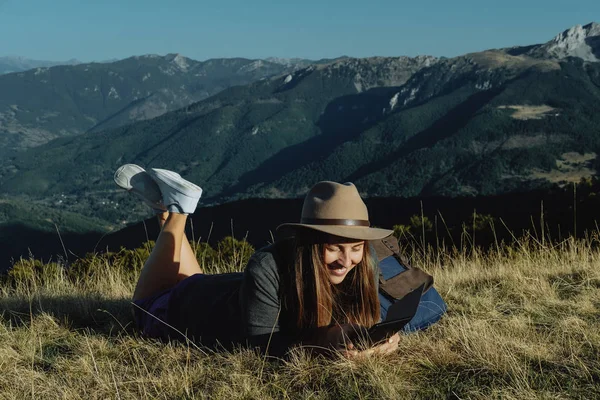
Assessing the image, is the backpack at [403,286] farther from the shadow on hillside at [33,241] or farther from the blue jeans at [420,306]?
the shadow on hillside at [33,241]

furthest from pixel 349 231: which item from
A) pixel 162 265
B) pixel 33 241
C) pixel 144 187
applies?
pixel 33 241

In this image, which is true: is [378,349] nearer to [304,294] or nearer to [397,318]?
[397,318]

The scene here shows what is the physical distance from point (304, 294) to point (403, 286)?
4.42 ft

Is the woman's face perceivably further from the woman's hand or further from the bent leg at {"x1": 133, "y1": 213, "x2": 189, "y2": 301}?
the bent leg at {"x1": 133, "y1": 213, "x2": 189, "y2": 301}

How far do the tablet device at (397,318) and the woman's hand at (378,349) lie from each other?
0.06m

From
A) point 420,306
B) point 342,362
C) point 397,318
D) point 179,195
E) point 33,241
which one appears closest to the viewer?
point 397,318

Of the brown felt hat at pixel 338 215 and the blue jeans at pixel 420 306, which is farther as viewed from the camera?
the blue jeans at pixel 420 306

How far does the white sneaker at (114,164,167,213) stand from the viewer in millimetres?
5281

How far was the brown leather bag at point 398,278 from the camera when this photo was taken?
15.2ft

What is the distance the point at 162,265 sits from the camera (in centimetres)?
482

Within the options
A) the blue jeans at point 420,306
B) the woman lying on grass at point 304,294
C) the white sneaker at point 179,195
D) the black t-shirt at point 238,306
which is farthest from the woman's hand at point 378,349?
the white sneaker at point 179,195

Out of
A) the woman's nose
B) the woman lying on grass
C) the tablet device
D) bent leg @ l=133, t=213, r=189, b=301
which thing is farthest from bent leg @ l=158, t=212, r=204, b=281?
the tablet device

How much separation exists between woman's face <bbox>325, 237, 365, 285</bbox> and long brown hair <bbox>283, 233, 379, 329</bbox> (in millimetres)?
41

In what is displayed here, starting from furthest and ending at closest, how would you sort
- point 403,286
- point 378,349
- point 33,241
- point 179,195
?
point 33,241, point 179,195, point 403,286, point 378,349
